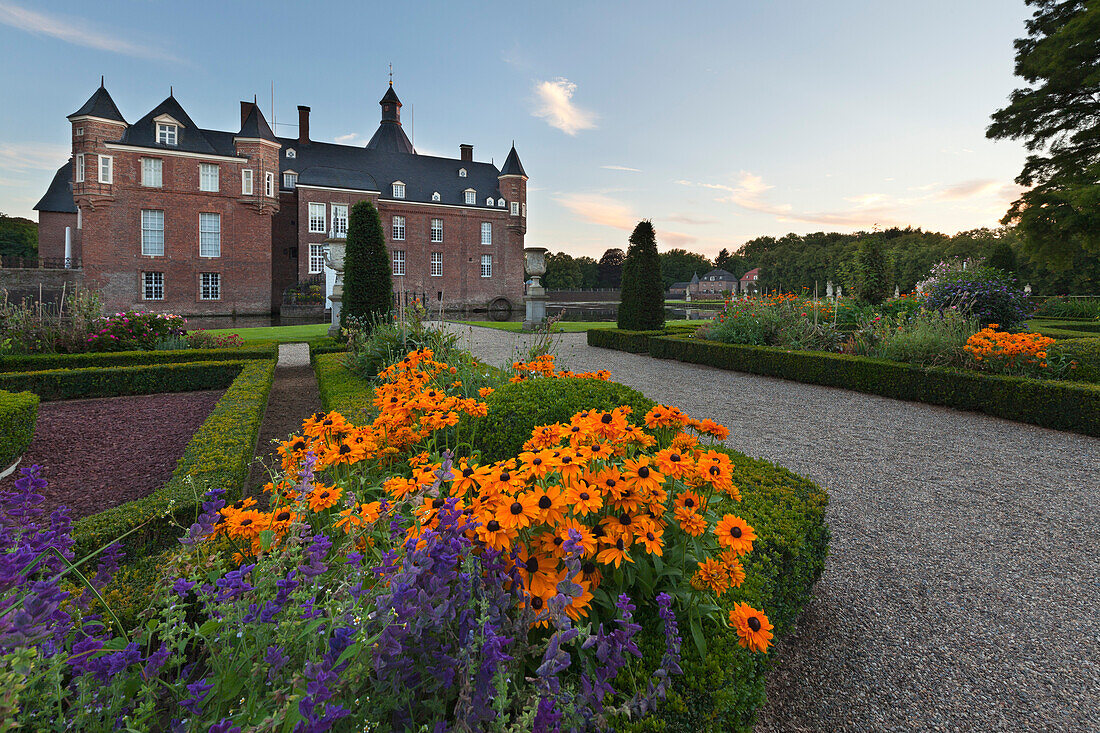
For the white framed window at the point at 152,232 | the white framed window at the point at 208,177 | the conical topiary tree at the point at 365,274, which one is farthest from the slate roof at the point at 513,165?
the conical topiary tree at the point at 365,274

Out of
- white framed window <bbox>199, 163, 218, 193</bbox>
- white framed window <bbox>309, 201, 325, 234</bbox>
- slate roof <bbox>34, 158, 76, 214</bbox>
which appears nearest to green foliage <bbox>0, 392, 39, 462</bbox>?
white framed window <bbox>199, 163, 218, 193</bbox>

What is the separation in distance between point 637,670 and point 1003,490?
4192 millimetres

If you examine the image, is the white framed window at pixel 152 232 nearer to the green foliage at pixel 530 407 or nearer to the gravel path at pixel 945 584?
the green foliage at pixel 530 407

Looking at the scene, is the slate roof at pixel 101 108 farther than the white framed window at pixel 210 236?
No

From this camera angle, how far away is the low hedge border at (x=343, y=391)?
4.80 m

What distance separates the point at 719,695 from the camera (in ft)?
4.95

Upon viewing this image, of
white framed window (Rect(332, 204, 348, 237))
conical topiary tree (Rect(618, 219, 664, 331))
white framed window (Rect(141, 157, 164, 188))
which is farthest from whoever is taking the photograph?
white framed window (Rect(332, 204, 348, 237))

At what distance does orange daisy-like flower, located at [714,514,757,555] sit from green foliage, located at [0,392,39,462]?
5.34 m

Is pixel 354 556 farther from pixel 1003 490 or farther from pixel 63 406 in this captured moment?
pixel 63 406

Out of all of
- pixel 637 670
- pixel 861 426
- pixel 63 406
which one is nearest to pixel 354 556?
pixel 637 670

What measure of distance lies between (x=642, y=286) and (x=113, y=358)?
10.1 metres

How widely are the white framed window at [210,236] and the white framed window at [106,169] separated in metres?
4.04

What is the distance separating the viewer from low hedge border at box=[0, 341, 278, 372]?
750 cm

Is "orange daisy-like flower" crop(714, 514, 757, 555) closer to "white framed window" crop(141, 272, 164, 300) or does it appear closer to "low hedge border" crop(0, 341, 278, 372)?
"low hedge border" crop(0, 341, 278, 372)
